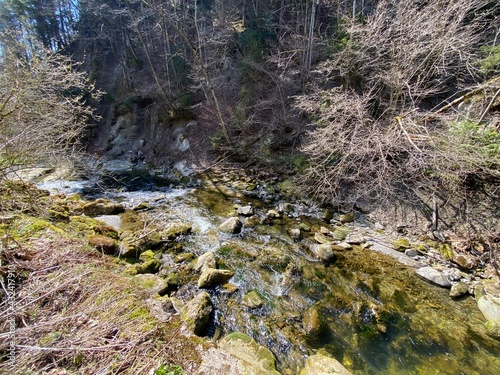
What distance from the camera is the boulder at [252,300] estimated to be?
334 centimetres

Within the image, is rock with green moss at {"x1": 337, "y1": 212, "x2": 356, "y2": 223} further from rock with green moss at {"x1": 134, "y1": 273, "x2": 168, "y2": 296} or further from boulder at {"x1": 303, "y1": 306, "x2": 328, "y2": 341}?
rock with green moss at {"x1": 134, "y1": 273, "x2": 168, "y2": 296}

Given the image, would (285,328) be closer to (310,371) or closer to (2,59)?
(310,371)

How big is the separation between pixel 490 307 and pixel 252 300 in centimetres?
347

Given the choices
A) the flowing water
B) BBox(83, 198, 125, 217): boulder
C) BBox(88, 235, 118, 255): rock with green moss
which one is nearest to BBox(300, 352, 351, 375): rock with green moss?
the flowing water

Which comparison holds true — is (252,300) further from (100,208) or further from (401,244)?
(100,208)

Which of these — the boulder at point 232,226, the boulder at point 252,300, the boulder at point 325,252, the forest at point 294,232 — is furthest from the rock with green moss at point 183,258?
the boulder at point 325,252

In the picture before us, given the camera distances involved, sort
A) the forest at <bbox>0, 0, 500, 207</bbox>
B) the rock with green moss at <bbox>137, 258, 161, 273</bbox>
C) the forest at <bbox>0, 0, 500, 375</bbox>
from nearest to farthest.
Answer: the forest at <bbox>0, 0, 500, 375</bbox> < the rock with green moss at <bbox>137, 258, 161, 273</bbox> < the forest at <bbox>0, 0, 500, 207</bbox>

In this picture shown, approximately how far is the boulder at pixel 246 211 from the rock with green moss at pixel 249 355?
11.9 feet

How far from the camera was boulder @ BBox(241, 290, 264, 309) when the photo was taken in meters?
3.34

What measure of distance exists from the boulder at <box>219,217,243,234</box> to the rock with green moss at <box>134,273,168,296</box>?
2.07 meters

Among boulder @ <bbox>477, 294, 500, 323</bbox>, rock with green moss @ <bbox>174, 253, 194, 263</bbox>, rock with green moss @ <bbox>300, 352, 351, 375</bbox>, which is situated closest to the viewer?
rock with green moss @ <bbox>300, 352, 351, 375</bbox>

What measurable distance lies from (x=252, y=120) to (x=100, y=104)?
1377cm

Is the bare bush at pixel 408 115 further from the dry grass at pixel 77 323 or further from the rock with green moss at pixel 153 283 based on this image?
the dry grass at pixel 77 323

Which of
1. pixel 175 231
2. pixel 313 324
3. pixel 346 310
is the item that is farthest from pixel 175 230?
pixel 346 310
